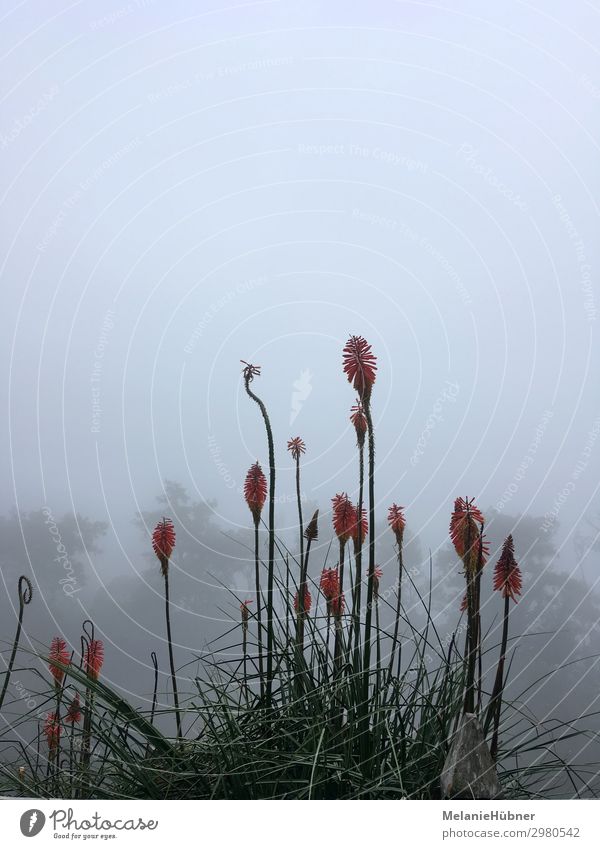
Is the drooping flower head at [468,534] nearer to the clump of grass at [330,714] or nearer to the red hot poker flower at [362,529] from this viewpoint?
the clump of grass at [330,714]

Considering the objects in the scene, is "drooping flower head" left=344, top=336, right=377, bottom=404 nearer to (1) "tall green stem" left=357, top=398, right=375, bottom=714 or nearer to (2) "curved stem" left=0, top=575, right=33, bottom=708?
(1) "tall green stem" left=357, top=398, right=375, bottom=714

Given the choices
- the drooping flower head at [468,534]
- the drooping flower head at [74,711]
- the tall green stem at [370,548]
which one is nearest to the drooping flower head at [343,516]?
the drooping flower head at [468,534]

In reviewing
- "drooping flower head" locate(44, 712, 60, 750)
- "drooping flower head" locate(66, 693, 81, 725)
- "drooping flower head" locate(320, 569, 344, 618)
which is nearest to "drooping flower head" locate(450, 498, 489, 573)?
"drooping flower head" locate(320, 569, 344, 618)

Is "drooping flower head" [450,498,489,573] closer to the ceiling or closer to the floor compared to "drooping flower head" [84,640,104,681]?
closer to the ceiling

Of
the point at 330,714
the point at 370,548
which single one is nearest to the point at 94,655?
the point at 330,714
